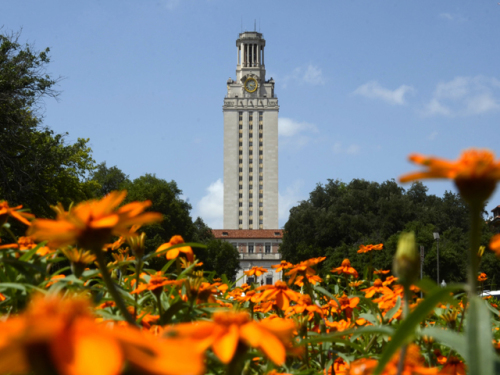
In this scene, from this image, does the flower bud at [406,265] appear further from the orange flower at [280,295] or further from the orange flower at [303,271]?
the orange flower at [303,271]

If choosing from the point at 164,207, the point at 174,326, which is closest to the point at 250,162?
the point at 164,207

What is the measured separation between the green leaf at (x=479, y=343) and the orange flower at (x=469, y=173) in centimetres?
14

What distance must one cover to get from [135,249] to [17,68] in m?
14.0

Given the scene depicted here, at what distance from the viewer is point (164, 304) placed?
5.64 feet

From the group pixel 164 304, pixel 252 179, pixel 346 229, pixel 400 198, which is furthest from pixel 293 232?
pixel 252 179

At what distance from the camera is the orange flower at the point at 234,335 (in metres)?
0.57

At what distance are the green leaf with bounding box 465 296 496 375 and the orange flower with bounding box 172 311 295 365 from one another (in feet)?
0.70

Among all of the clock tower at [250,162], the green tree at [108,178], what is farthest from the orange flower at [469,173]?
the clock tower at [250,162]

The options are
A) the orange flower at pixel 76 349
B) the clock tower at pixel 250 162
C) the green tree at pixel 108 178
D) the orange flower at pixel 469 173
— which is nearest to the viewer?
the orange flower at pixel 76 349

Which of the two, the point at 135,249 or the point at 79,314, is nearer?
the point at 79,314

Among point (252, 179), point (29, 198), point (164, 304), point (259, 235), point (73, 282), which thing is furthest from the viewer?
point (252, 179)

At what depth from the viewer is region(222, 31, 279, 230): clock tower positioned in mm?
74562

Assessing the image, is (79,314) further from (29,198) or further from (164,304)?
(29,198)

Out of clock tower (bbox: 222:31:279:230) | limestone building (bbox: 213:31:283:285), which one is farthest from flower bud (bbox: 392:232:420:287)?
clock tower (bbox: 222:31:279:230)
